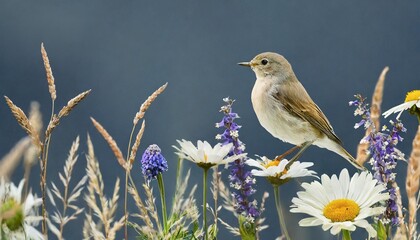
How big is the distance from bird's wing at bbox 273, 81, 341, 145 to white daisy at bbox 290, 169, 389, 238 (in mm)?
1240

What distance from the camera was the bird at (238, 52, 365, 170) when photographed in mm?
2969

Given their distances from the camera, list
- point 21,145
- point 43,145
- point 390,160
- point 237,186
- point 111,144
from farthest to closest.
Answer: point 237,186 < point 390,160 < point 43,145 < point 111,144 < point 21,145

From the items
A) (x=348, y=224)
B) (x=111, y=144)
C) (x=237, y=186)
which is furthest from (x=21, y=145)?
(x=237, y=186)

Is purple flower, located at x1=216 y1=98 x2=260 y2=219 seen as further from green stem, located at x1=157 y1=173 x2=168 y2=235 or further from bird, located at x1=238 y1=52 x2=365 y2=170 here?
bird, located at x1=238 y1=52 x2=365 y2=170

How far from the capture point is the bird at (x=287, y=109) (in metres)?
2.97

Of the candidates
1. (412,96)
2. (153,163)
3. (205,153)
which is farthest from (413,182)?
(412,96)

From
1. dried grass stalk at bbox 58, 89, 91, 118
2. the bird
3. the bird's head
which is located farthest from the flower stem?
the bird's head

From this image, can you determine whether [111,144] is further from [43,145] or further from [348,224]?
[348,224]

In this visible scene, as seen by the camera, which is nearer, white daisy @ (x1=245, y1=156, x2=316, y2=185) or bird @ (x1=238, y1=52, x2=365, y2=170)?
white daisy @ (x1=245, y1=156, x2=316, y2=185)

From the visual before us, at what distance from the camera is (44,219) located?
5.01 ft

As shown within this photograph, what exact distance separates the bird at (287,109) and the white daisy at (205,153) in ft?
3.01

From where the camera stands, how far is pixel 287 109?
10.3ft

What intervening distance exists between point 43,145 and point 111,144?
0.73ft

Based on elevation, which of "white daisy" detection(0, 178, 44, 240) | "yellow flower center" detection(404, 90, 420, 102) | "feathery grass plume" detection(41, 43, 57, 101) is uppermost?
"yellow flower center" detection(404, 90, 420, 102)
